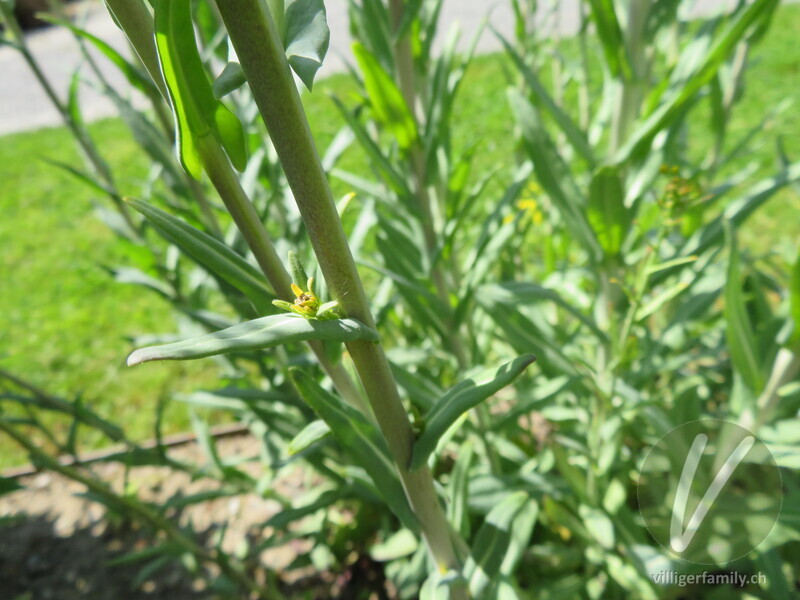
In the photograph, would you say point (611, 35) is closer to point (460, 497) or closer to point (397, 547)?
point (460, 497)

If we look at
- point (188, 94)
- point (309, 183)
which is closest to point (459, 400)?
point (309, 183)

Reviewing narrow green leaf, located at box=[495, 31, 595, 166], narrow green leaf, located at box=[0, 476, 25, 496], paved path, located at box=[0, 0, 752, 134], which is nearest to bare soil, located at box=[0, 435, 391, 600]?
narrow green leaf, located at box=[0, 476, 25, 496]

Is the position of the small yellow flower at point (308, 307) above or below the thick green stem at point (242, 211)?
below

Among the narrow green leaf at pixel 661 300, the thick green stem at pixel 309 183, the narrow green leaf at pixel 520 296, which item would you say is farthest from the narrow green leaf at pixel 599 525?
the thick green stem at pixel 309 183

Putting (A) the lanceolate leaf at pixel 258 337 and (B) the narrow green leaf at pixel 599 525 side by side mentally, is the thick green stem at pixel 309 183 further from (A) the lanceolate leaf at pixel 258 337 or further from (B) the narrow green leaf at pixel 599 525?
(B) the narrow green leaf at pixel 599 525

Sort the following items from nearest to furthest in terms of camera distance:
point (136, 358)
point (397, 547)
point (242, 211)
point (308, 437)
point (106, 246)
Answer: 1. point (136, 358)
2. point (242, 211)
3. point (308, 437)
4. point (397, 547)
5. point (106, 246)

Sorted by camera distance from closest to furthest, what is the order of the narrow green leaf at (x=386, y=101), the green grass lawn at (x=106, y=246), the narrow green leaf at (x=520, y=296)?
the narrow green leaf at (x=386, y=101) → the narrow green leaf at (x=520, y=296) → the green grass lawn at (x=106, y=246)
